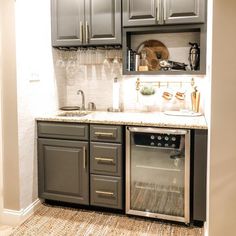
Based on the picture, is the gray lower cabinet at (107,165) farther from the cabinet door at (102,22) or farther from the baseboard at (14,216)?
the cabinet door at (102,22)

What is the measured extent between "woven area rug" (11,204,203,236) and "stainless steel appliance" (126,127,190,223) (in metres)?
0.09

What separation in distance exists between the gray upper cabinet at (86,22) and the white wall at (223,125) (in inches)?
52.0

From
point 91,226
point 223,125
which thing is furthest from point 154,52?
point 91,226

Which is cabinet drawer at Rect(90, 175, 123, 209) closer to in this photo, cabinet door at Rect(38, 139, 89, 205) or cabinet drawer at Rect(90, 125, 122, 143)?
cabinet door at Rect(38, 139, 89, 205)

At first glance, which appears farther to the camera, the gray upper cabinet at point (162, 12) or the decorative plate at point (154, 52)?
the decorative plate at point (154, 52)

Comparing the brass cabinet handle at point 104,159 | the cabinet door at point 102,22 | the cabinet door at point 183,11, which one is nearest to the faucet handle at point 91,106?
the cabinet door at point 102,22

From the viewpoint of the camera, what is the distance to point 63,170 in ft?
9.48

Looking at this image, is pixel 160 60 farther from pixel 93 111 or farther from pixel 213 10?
pixel 213 10

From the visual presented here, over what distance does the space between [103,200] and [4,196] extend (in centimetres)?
93

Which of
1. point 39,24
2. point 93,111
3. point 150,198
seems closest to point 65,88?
point 93,111

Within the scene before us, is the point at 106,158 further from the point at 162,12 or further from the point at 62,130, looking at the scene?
the point at 162,12

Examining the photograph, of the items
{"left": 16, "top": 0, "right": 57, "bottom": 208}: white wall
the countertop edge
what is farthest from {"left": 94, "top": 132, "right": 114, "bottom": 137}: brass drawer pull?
{"left": 16, "top": 0, "right": 57, "bottom": 208}: white wall

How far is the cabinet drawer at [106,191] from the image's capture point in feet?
8.99

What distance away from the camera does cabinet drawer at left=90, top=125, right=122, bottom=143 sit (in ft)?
8.81
